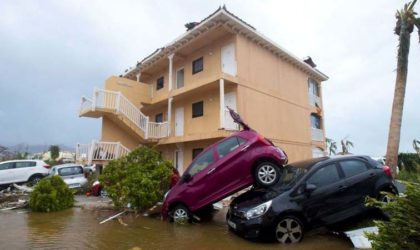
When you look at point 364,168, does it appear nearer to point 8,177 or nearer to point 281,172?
point 281,172

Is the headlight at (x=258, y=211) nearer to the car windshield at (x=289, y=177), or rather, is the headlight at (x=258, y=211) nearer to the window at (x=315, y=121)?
the car windshield at (x=289, y=177)

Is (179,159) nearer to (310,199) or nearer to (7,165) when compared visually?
(7,165)

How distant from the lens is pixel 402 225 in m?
3.26

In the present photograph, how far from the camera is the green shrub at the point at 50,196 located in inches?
430

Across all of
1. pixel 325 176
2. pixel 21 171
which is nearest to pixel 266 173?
pixel 325 176

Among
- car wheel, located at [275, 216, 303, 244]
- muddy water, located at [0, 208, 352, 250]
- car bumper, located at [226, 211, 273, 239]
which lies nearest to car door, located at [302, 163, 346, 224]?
car wheel, located at [275, 216, 303, 244]

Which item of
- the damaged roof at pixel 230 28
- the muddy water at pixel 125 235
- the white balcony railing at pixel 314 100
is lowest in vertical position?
the muddy water at pixel 125 235

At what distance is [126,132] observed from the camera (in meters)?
18.8

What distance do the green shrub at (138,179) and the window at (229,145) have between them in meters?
2.72

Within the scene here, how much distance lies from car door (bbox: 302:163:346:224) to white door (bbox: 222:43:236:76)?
9.35m

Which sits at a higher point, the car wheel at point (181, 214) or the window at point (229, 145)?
the window at point (229, 145)

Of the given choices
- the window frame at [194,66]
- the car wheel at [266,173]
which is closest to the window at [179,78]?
the window frame at [194,66]

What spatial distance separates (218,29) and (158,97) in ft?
19.5

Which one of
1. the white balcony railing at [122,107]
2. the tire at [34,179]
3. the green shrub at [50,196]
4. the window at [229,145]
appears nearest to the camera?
the window at [229,145]
